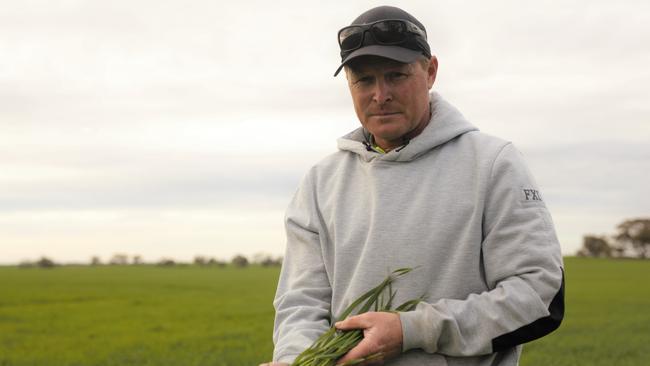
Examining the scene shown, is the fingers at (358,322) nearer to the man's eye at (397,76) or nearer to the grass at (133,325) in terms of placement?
the man's eye at (397,76)

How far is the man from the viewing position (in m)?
2.64

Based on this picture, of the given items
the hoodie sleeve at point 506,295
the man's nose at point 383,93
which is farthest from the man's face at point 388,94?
the hoodie sleeve at point 506,295

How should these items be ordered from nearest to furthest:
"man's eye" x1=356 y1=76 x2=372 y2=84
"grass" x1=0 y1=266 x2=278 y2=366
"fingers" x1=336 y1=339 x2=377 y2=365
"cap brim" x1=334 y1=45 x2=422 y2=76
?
"fingers" x1=336 y1=339 x2=377 y2=365 < "cap brim" x1=334 y1=45 x2=422 y2=76 < "man's eye" x1=356 y1=76 x2=372 y2=84 < "grass" x1=0 y1=266 x2=278 y2=366

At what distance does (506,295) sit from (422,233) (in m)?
0.35

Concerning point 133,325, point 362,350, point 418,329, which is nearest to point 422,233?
point 418,329

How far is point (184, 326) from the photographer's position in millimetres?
14867

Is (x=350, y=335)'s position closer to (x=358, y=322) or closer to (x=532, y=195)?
(x=358, y=322)

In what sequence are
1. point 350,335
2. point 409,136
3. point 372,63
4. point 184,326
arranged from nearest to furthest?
1. point 350,335
2. point 372,63
3. point 409,136
4. point 184,326

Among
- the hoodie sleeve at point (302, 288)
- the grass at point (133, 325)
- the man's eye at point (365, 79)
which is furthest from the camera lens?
the grass at point (133, 325)

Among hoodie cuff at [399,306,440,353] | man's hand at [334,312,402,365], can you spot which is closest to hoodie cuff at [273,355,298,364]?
man's hand at [334,312,402,365]

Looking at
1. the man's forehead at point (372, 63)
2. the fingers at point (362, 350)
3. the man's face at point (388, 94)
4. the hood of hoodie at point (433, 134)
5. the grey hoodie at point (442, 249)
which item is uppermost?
the man's forehead at point (372, 63)

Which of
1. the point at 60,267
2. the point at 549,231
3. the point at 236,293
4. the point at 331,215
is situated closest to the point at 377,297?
the point at 331,215

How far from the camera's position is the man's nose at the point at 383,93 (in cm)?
277

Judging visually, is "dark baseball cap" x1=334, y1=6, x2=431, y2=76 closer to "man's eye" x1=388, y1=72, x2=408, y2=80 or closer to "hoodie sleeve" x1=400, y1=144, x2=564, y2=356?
"man's eye" x1=388, y1=72, x2=408, y2=80
